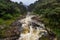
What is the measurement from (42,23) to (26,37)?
519 centimetres

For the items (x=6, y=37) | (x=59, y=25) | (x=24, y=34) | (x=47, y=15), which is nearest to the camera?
(x=6, y=37)

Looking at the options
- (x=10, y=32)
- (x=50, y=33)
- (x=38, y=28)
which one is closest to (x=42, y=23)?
(x=38, y=28)

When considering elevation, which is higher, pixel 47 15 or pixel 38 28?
pixel 47 15

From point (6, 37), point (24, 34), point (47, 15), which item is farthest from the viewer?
point (47, 15)

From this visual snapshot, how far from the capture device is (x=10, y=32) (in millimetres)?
20969

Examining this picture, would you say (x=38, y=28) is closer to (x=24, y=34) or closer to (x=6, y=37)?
(x=24, y=34)

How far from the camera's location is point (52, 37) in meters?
20.2

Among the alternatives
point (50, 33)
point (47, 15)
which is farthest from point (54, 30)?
point (47, 15)

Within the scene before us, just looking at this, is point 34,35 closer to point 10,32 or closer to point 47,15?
point 10,32

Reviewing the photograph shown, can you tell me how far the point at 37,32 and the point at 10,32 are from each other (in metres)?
3.74

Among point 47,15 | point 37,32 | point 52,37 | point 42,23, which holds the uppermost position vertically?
point 47,15

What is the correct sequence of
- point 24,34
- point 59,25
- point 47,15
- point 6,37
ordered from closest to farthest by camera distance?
→ point 6,37 → point 24,34 → point 59,25 → point 47,15

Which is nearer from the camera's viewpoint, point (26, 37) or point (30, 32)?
point (26, 37)

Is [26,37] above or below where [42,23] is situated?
below
